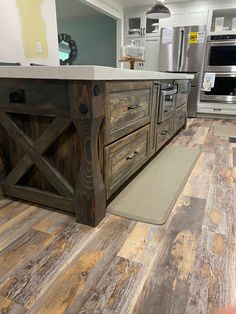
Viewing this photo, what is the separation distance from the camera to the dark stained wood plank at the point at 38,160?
130 centimetres

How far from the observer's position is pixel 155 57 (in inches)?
203

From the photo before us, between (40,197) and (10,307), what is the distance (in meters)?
0.67

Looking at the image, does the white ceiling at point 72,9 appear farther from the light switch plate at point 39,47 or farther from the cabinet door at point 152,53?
the light switch plate at point 39,47

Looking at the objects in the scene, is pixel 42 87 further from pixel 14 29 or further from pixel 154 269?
pixel 14 29

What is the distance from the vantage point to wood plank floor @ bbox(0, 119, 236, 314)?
2.72 feet

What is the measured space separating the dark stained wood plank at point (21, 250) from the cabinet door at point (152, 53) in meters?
4.84

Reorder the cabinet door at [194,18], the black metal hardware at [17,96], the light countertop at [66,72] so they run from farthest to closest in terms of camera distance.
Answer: the cabinet door at [194,18], the black metal hardware at [17,96], the light countertop at [66,72]

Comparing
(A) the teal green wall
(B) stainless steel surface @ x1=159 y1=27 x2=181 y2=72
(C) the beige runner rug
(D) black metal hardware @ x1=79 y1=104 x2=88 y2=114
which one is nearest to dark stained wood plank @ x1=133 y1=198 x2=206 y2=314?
(C) the beige runner rug

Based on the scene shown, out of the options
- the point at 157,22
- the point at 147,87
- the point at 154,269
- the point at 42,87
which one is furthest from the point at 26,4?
the point at 157,22

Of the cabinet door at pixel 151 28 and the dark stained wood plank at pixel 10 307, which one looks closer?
the dark stained wood plank at pixel 10 307

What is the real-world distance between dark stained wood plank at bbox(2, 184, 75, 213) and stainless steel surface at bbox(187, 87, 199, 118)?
13.5 ft

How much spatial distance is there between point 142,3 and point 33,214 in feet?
16.7

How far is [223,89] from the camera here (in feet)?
14.9

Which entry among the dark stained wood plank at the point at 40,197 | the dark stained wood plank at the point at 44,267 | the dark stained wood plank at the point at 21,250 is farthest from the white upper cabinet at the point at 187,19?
the dark stained wood plank at the point at 21,250
